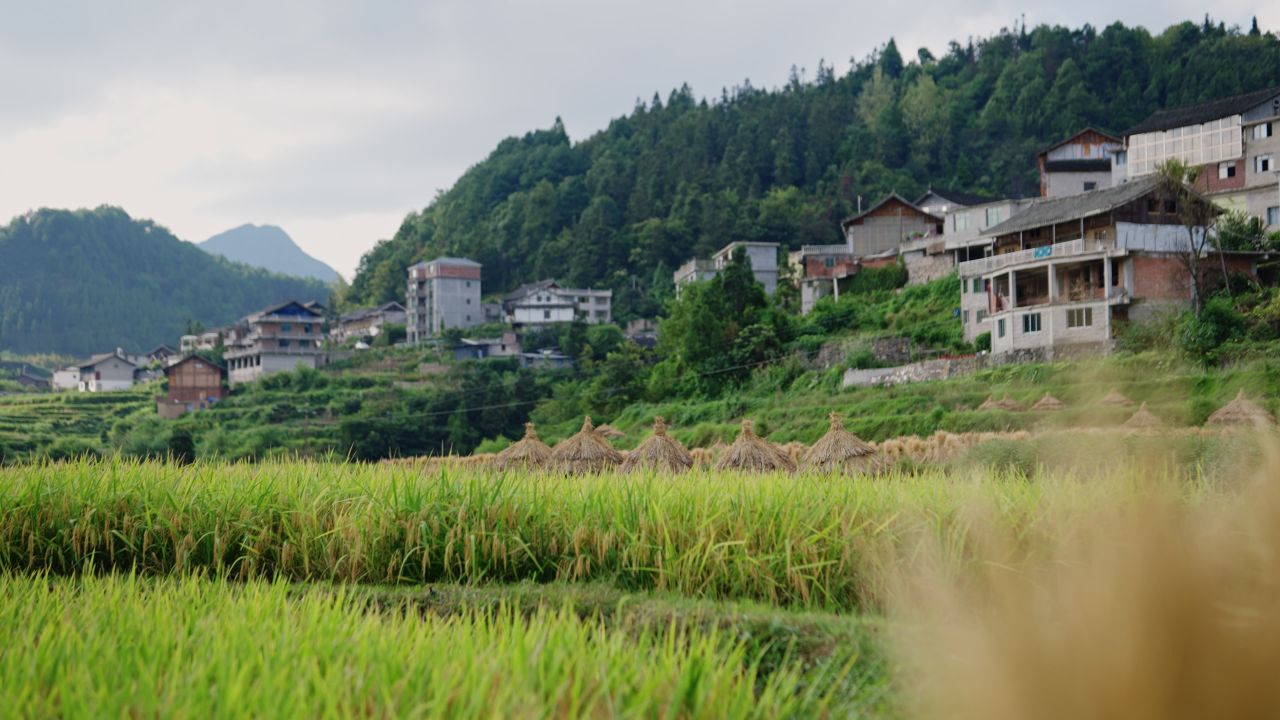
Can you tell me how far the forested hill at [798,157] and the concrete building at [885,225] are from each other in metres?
13.6

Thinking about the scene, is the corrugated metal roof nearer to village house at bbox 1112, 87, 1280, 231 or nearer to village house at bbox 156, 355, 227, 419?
village house at bbox 1112, 87, 1280, 231

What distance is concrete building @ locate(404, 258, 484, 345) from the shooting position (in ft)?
193

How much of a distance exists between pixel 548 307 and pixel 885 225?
69.1ft

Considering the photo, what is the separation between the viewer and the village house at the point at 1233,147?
99.6ft

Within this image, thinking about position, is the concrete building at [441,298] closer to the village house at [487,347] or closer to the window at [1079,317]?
the village house at [487,347]

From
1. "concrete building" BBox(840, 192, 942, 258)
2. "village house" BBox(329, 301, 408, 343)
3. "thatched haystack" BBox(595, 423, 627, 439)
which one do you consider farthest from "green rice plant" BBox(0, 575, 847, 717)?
"village house" BBox(329, 301, 408, 343)

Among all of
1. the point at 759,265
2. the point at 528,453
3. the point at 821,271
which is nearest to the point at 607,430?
the point at 528,453

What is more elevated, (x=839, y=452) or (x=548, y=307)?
(x=548, y=307)

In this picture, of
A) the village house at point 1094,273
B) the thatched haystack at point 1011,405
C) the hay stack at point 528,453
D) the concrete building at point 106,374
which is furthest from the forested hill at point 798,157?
the hay stack at point 528,453

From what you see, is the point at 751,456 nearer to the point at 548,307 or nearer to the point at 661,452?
the point at 661,452

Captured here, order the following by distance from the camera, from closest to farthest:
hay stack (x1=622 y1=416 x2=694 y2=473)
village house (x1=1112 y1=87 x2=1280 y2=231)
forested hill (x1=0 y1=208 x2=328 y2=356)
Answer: hay stack (x1=622 y1=416 x2=694 y2=473) → village house (x1=1112 y1=87 x2=1280 y2=231) → forested hill (x1=0 y1=208 x2=328 y2=356)

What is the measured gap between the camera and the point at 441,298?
193 feet

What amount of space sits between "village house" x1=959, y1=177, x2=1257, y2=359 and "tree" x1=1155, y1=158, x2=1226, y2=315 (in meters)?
0.14

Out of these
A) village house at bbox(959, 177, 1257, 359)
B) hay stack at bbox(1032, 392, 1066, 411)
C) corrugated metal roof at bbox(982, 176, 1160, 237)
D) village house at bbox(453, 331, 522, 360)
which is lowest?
hay stack at bbox(1032, 392, 1066, 411)
